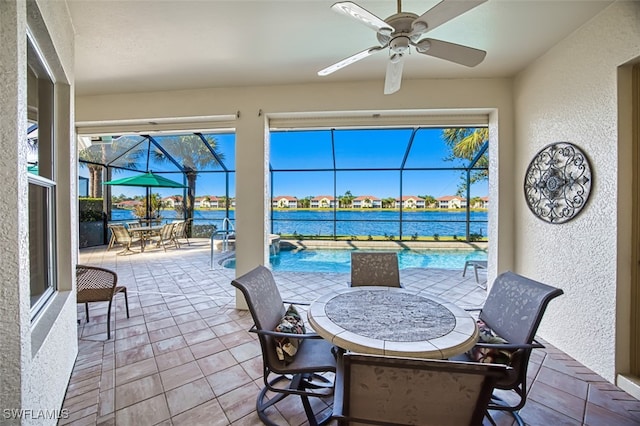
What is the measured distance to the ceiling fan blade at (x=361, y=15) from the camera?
4.33ft

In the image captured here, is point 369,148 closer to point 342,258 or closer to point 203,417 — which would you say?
point 342,258

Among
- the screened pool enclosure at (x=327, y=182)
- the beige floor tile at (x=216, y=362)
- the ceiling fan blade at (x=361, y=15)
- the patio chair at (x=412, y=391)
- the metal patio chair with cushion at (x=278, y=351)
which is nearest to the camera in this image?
the patio chair at (x=412, y=391)

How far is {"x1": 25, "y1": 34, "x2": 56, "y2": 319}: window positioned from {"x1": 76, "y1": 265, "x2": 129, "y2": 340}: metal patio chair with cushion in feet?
2.17

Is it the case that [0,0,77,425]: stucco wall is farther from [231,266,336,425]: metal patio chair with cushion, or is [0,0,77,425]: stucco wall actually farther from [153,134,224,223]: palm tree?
[153,134,224,223]: palm tree

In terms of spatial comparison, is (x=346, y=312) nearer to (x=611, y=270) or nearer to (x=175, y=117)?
(x=611, y=270)

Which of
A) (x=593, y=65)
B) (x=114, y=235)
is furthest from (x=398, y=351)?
(x=114, y=235)

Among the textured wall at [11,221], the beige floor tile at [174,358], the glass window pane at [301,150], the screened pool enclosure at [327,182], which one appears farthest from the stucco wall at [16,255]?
the glass window pane at [301,150]

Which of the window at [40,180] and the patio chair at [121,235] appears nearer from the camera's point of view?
the window at [40,180]

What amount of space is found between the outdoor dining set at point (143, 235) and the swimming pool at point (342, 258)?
2896mm

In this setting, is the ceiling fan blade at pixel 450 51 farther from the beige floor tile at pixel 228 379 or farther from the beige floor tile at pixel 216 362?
the beige floor tile at pixel 216 362

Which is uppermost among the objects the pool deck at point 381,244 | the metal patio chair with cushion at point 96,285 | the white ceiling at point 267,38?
the white ceiling at point 267,38

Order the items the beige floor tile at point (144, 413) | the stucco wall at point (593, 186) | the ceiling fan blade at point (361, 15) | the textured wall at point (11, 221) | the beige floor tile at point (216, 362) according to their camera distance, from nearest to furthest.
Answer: the textured wall at point (11, 221) < the ceiling fan blade at point (361, 15) < the beige floor tile at point (144, 413) < the stucco wall at point (593, 186) < the beige floor tile at point (216, 362)

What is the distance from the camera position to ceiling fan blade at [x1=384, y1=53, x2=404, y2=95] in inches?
70.1

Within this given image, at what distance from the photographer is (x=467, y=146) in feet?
23.6
